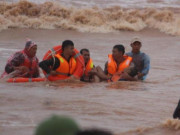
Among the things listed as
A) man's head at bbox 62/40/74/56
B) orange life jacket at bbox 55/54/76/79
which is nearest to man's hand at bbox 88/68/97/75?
orange life jacket at bbox 55/54/76/79

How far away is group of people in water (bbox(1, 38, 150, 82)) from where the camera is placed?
9.37m

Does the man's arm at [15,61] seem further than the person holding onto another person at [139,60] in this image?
No

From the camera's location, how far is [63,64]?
30.7 ft

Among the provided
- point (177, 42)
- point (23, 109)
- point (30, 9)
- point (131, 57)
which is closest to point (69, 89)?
point (131, 57)

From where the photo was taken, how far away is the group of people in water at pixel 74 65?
937 cm

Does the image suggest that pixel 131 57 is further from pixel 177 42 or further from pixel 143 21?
pixel 143 21

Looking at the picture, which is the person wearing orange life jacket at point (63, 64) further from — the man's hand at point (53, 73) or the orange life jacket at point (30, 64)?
the orange life jacket at point (30, 64)

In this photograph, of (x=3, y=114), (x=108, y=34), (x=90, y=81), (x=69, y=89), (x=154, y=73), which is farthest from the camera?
(x=108, y=34)

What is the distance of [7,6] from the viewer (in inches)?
1068

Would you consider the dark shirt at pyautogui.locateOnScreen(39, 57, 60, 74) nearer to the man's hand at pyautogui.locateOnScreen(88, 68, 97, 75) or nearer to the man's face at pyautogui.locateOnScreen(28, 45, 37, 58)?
the man's face at pyautogui.locateOnScreen(28, 45, 37, 58)

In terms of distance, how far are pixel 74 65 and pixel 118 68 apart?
38.9 inches

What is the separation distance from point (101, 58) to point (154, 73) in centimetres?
332

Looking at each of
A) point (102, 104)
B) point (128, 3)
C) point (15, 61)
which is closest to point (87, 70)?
point (15, 61)

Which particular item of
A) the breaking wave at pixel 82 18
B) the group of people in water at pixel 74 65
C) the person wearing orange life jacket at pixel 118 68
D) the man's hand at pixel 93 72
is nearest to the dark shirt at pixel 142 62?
the group of people in water at pixel 74 65
